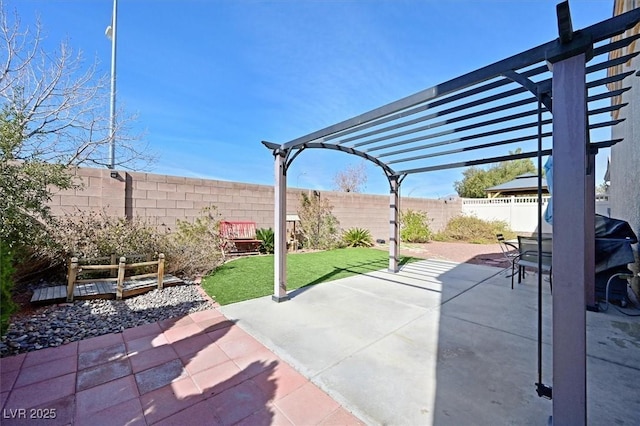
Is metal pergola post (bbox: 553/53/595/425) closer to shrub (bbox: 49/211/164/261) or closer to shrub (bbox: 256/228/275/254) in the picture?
shrub (bbox: 49/211/164/261)

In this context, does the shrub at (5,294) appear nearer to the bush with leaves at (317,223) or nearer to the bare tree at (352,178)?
the bush with leaves at (317,223)

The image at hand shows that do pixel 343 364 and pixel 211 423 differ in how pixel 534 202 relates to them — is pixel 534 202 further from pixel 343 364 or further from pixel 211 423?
pixel 211 423

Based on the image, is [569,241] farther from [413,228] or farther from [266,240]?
[413,228]

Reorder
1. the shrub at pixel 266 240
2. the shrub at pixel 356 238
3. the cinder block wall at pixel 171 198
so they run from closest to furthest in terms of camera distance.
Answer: the cinder block wall at pixel 171 198, the shrub at pixel 266 240, the shrub at pixel 356 238

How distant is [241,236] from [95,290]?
423 centimetres

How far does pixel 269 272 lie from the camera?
586cm

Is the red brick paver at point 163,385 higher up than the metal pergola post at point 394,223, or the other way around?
the metal pergola post at point 394,223

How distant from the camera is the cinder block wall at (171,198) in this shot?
5.75 meters

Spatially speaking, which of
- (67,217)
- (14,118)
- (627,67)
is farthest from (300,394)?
(627,67)

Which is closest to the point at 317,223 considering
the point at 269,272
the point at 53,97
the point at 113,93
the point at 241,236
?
the point at 241,236

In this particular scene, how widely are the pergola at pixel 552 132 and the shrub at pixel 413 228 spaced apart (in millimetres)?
7606

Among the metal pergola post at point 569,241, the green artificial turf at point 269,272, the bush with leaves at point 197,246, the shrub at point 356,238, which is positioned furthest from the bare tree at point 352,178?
the metal pergola post at point 569,241

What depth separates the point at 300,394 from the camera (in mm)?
2037

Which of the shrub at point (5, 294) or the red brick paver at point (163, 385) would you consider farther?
the shrub at point (5, 294)
